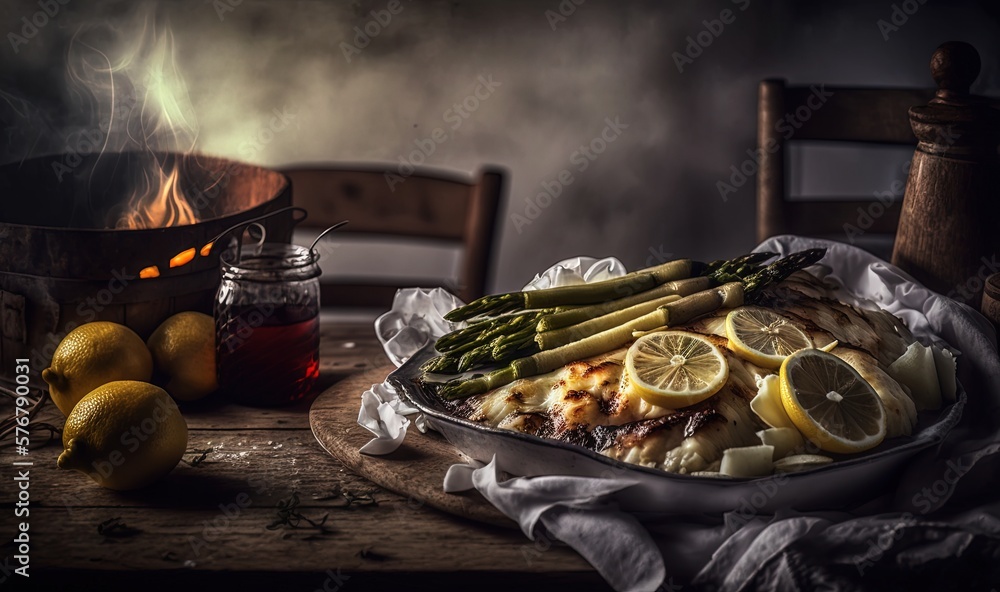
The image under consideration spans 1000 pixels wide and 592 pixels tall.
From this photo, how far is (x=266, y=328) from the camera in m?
2.19

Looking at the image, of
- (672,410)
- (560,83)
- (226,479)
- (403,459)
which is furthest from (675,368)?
(560,83)

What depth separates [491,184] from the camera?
320 cm

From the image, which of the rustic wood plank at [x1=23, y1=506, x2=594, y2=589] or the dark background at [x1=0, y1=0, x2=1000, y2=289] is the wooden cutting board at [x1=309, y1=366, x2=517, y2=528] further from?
the dark background at [x1=0, y1=0, x2=1000, y2=289]

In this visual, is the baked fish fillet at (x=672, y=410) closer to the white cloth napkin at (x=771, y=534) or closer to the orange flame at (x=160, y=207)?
the white cloth napkin at (x=771, y=534)

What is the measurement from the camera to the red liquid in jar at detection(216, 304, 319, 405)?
2.19m

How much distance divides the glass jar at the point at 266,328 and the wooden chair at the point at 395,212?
3.23 feet

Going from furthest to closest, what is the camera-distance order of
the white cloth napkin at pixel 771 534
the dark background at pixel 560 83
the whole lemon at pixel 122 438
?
the dark background at pixel 560 83
the whole lemon at pixel 122 438
the white cloth napkin at pixel 771 534

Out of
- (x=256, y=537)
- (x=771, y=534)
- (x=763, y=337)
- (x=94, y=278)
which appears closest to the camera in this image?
(x=771, y=534)

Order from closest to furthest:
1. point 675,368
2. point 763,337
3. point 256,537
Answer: point 256,537, point 675,368, point 763,337

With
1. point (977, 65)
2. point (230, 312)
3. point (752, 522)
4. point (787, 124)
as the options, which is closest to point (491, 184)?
point (787, 124)

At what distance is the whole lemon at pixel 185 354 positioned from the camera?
224 cm

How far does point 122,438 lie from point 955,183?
2.04 m

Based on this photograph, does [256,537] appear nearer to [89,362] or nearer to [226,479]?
[226,479]

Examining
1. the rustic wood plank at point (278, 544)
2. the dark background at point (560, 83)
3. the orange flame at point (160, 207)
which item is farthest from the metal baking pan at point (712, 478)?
the dark background at point (560, 83)
